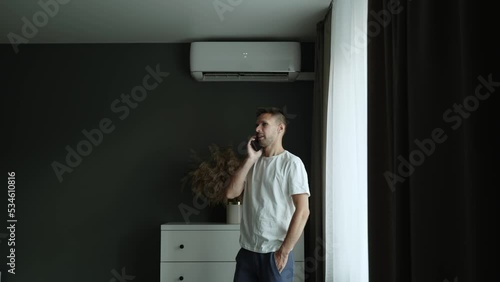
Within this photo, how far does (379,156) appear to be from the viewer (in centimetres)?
174

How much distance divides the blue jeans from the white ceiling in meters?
1.77

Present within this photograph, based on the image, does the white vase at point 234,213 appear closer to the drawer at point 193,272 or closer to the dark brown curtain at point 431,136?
the drawer at point 193,272

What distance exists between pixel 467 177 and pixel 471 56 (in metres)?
0.26

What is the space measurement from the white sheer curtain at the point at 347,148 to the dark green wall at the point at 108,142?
109 centimetres

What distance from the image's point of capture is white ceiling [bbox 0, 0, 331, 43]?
11.3 feet

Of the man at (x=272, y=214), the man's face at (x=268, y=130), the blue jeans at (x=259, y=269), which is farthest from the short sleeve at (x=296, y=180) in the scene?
the blue jeans at (x=259, y=269)

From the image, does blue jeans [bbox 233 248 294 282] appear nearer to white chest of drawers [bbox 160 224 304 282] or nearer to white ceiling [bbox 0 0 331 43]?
white chest of drawers [bbox 160 224 304 282]

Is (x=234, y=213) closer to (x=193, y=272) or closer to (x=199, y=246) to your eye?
(x=199, y=246)

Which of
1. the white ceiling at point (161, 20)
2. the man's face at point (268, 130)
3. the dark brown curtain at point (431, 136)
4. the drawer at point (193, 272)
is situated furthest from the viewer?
the drawer at point (193, 272)

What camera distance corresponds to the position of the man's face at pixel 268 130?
2.84 meters

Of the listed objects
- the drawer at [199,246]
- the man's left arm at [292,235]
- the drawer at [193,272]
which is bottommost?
the drawer at [193,272]

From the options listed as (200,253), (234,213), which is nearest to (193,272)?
(200,253)

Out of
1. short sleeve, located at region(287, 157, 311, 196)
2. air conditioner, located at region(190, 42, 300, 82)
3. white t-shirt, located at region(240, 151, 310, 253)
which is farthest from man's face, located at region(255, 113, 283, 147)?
air conditioner, located at region(190, 42, 300, 82)

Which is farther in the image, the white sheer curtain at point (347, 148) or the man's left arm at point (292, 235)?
the man's left arm at point (292, 235)
